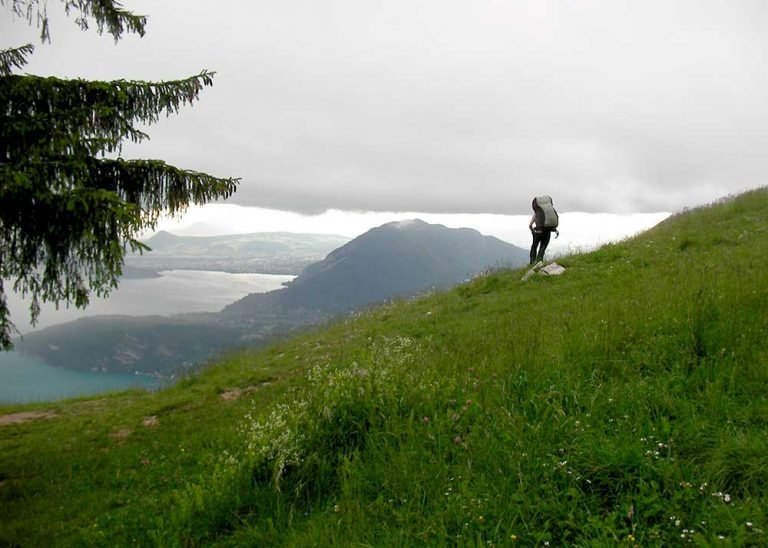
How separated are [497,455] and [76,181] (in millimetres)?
6159

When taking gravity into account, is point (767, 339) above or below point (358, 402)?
above

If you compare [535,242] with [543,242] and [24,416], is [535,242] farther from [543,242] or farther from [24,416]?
[24,416]

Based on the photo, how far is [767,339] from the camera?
12.9 feet

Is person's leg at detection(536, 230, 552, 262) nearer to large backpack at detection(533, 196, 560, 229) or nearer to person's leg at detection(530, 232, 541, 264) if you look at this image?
person's leg at detection(530, 232, 541, 264)

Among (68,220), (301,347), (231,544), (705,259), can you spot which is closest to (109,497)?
(231,544)

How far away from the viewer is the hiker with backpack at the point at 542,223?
15.8 m

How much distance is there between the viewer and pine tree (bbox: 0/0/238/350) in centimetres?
522

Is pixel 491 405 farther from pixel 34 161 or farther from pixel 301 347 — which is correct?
pixel 301 347

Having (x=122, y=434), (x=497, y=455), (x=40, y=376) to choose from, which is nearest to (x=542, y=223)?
(x=497, y=455)

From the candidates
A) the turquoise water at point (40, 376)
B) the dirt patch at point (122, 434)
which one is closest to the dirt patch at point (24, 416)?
the dirt patch at point (122, 434)

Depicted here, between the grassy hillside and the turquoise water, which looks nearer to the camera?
the grassy hillside

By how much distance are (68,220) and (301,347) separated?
10126 millimetres

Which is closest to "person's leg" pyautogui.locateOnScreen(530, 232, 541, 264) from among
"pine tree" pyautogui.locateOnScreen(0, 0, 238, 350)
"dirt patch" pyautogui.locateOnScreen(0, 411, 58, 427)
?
"pine tree" pyautogui.locateOnScreen(0, 0, 238, 350)

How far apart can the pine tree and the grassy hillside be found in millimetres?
3001
